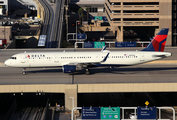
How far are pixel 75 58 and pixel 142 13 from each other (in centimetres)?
8408

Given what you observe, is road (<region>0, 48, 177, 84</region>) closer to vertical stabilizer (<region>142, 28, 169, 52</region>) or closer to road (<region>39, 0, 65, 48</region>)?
vertical stabilizer (<region>142, 28, 169, 52</region>)

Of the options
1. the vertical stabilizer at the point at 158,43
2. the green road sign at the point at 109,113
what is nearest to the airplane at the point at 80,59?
the vertical stabilizer at the point at 158,43

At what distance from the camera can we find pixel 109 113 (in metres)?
41.9

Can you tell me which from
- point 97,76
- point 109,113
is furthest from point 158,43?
point 109,113

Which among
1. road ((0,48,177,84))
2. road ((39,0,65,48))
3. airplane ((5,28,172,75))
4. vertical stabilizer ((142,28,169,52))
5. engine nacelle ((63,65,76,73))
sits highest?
road ((39,0,65,48))

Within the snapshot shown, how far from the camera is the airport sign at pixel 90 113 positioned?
137ft

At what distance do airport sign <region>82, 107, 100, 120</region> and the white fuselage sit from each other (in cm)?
2324

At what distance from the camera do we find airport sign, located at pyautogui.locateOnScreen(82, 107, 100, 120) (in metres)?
41.7

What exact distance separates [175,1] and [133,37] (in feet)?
129

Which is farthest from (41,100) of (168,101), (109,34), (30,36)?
(109,34)

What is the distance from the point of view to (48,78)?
62.4 m

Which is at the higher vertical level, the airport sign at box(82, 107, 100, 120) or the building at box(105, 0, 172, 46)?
the building at box(105, 0, 172, 46)

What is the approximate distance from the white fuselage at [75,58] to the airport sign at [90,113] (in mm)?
23237

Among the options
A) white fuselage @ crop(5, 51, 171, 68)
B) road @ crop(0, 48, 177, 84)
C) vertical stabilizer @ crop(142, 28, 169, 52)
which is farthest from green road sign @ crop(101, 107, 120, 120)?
vertical stabilizer @ crop(142, 28, 169, 52)
